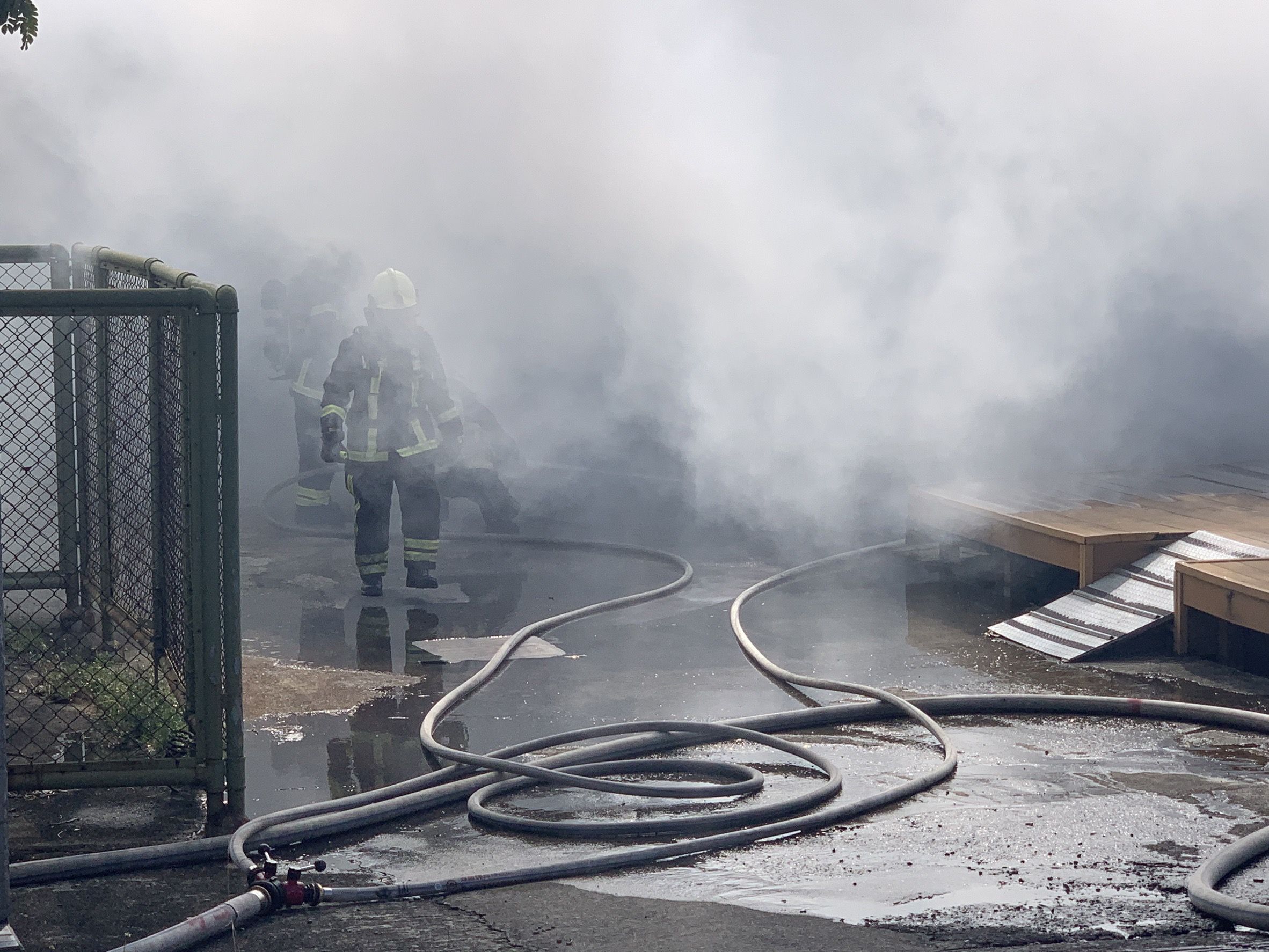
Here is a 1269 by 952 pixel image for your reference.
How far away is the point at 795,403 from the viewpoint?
10.1 meters

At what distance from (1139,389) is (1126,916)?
7643mm

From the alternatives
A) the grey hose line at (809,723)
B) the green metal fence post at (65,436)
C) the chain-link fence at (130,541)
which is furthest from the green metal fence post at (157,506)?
the grey hose line at (809,723)

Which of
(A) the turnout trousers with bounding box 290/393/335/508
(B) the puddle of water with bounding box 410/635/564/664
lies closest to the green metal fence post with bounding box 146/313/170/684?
(B) the puddle of water with bounding box 410/635/564/664

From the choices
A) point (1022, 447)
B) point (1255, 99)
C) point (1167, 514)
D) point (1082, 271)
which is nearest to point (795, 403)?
point (1022, 447)

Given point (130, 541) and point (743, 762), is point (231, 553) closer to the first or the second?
point (130, 541)

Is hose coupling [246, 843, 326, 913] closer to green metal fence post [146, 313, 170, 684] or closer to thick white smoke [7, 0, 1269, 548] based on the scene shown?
green metal fence post [146, 313, 170, 684]

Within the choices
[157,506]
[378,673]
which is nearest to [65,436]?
[157,506]

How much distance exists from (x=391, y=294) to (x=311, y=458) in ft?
11.5

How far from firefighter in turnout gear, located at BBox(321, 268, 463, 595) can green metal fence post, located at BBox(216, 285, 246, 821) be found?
3.32 m

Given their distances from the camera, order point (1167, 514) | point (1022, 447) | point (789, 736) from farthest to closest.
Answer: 1. point (1022, 447)
2. point (1167, 514)
3. point (789, 736)

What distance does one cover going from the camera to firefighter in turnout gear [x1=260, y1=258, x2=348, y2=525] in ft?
34.2

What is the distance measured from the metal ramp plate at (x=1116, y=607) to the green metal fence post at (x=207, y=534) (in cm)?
378

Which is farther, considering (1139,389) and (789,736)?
(1139,389)

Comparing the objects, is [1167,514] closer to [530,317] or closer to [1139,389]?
[1139,389]
